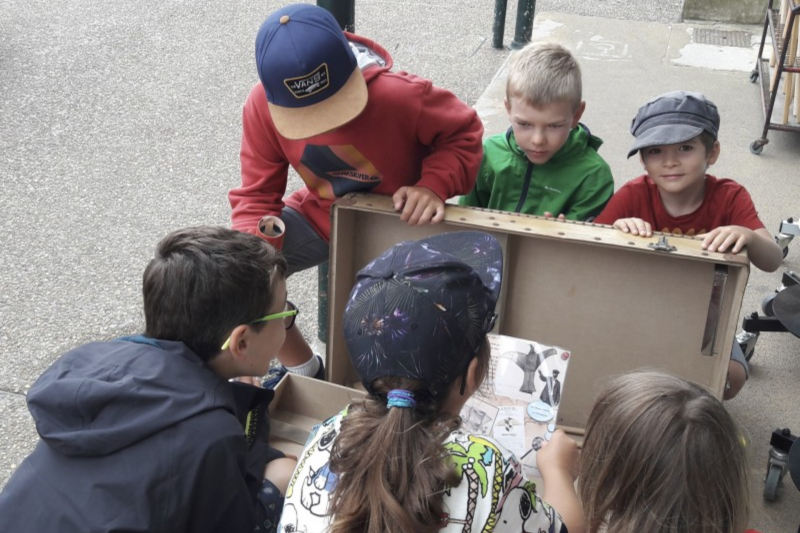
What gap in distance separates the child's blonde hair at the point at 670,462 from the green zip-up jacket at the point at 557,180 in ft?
3.96

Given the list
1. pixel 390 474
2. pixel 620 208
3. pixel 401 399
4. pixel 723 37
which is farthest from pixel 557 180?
pixel 723 37

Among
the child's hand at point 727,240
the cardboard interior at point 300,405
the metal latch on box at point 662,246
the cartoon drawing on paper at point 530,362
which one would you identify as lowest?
the cardboard interior at point 300,405

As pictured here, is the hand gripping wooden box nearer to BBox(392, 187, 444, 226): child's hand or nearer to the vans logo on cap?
BBox(392, 187, 444, 226): child's hand

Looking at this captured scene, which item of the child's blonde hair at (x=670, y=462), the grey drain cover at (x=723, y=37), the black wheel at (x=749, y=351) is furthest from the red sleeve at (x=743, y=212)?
the grey drain cover at (x=723, y=37)

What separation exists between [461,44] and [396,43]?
1.65ft

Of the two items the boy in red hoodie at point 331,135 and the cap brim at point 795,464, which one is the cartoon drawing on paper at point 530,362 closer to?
the boy in red hoodie at point 331,135

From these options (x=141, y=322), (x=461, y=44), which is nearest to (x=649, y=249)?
(x=141, y=322)

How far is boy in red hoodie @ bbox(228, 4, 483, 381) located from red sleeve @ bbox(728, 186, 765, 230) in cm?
76

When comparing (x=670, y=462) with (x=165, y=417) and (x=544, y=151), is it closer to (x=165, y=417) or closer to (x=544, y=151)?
(x=165, y=417)

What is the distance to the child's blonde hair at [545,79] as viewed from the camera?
8.15 ft

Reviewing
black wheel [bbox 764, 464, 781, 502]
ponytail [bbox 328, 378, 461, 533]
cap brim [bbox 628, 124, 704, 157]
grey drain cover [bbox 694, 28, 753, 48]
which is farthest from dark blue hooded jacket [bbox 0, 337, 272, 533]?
grey drain cover [bbox 694, 28, 753, 48]

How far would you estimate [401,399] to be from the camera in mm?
1400

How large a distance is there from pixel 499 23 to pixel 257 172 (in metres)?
4.00

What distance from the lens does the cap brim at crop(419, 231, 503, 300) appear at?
68.0 inches
